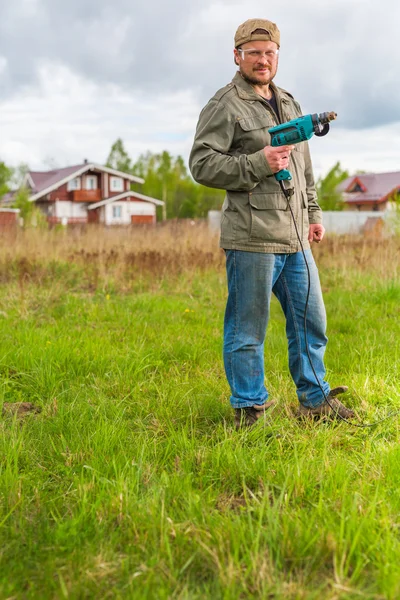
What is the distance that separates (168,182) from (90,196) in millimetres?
13513

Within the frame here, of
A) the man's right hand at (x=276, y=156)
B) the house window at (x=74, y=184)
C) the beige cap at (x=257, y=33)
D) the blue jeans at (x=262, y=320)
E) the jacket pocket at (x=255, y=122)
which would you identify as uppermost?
the house window at (x=74, y=184)

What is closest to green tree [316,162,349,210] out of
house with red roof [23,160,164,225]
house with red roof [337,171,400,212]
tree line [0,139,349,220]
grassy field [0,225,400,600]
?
tree line [0,139,349,220]

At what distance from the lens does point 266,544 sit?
6.81 feet

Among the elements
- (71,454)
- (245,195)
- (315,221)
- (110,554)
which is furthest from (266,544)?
(315,221)

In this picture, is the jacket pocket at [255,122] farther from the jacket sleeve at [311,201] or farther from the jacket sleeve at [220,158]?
the jacket sleeve at [311,201]

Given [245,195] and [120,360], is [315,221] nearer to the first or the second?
[245,195]

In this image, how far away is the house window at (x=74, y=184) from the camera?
50.0m

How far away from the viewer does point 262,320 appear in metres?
3.38

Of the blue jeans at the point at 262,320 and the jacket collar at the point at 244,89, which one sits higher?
the jacket collar at the point at 244,89

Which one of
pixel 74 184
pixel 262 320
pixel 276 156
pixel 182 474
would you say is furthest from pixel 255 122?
pixel 74 184

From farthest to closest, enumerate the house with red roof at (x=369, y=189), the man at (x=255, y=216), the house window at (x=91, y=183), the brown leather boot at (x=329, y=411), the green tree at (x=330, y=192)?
the house with red roof at (x=369, y=189) → the house window at (x=91, y=183) → the green tree at (x=330, y=192) → the brown leather boot at (x=329, y=411) → the man at (x=255, y=216)

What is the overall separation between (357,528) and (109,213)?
50.5 metres

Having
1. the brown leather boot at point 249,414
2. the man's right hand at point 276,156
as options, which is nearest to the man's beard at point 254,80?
the man's right hand at point 276,156

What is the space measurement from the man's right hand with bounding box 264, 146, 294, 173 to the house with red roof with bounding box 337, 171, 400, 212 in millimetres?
55638
